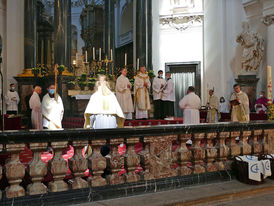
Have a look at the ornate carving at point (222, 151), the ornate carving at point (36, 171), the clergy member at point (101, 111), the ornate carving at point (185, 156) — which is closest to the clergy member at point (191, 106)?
the clergy member at point (101, 111)

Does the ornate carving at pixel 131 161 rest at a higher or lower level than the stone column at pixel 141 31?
lower

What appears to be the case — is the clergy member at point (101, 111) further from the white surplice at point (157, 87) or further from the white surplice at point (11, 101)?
the white surplice at point (11, 101)

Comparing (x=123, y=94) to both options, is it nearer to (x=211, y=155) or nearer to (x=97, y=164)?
(x=211, y=155)

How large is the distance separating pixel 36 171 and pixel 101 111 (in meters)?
3.33

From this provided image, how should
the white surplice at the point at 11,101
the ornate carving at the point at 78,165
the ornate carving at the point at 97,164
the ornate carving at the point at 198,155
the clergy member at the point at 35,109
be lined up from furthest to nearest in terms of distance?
the white surplice at the point at 11,101
the clergy member at the point at 35,109
the ornate carving at the point at 198,155
the ornate carving at the point at 97,164
the ornate carving at the point at 78,165

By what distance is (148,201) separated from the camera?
137 inches

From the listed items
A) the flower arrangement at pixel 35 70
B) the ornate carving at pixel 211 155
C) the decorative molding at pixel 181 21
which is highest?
the decorative molding at pixel 181 21

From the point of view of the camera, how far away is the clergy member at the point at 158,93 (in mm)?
13656

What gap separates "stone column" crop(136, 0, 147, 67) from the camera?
55.6 feet

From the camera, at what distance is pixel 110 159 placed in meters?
3.63

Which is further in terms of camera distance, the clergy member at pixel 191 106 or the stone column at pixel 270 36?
the stone column at pixel 270 36

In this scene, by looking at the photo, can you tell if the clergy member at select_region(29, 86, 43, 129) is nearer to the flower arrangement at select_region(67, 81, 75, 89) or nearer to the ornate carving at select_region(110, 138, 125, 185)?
the flower arrangement at select_region(67, 81, 75, 89)

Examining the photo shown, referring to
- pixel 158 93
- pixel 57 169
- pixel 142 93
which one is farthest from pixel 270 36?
pixel 57 169

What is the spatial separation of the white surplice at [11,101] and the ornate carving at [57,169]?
11649 millimetres
